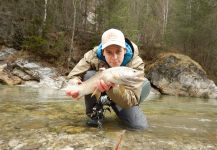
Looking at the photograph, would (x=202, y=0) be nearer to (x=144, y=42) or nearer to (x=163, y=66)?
(x=144, y=42)

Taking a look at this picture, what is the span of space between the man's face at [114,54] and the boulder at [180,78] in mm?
16529

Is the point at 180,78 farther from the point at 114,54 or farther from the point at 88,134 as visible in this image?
the point at 114,54

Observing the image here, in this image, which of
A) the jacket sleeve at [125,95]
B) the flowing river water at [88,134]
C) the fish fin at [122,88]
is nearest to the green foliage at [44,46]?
the flowing river water at [88,134]

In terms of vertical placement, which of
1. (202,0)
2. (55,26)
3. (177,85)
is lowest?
(177,85)

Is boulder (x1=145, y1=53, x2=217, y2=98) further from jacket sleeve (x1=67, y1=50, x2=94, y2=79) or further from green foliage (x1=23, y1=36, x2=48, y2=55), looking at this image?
jacket sleeve (x1=67, y1=50, x2=94, y2=79)

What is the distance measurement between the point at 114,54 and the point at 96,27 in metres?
21.1

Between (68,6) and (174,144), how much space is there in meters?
22.4

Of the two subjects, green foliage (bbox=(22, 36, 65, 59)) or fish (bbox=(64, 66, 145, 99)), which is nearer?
fish (bbox=(64, 66, 145, 99))

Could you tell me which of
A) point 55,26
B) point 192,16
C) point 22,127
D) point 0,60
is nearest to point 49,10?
Result: point 55,26

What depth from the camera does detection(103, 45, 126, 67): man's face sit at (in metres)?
3.98

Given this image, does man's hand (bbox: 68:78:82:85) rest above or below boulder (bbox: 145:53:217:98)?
above

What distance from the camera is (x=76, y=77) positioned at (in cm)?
429

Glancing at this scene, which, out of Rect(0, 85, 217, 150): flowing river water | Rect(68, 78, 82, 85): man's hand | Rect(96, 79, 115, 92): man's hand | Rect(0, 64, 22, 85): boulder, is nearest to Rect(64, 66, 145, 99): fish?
Rect(96, 79, 115, 92): man's hand

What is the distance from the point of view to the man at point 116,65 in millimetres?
3863
